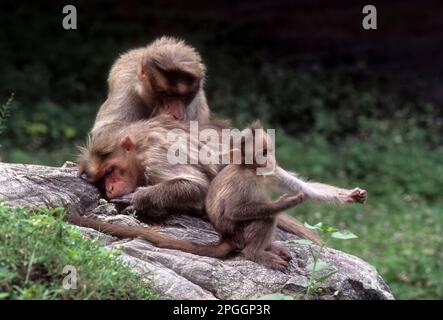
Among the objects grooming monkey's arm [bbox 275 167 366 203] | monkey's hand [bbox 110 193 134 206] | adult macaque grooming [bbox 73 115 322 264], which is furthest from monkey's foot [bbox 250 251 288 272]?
monkey's hand [bbox 110 193 134 206]

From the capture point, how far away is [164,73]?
7727mm

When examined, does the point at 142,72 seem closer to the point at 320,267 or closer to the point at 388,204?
the point at 320,267

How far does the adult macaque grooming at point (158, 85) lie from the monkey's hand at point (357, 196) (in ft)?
5.31

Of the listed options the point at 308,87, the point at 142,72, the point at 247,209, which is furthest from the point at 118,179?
the point at 308,87

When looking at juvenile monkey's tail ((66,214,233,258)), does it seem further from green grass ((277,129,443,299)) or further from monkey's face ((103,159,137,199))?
green grass ((277,129,443,299))

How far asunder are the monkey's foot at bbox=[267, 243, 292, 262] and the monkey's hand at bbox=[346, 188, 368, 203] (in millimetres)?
589

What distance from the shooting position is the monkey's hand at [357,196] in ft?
22.2

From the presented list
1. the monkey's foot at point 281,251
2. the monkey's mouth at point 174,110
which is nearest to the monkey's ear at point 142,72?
the monkey's mouth at point 174,110

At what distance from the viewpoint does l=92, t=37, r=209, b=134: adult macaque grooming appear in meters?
7.71

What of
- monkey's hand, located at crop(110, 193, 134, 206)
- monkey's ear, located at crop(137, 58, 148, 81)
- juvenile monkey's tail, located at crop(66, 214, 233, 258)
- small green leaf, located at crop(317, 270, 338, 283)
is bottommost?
small green leaf, located at crop(317, 270, 338, 283)
